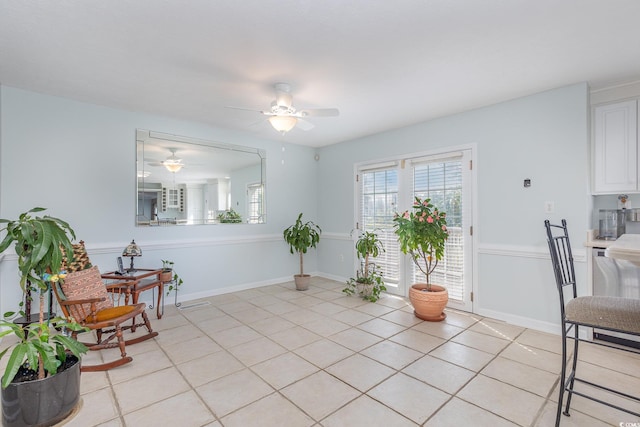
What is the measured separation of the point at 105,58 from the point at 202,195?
7.18ft

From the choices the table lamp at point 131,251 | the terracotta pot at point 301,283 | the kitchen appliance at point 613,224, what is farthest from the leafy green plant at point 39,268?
the kitchen appliance at point 613,224

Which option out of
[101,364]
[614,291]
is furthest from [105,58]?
[614,291]

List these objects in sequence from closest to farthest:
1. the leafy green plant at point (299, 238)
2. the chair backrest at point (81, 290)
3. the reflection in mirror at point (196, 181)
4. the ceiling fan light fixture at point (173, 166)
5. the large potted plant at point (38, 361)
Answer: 1. the large potted plant at point (38, 361)
2. the chair backrest at point (81, 290)
3. the reflection in mirror at point (196, 181)
4. the ceiling fan light fixture at point (173, 166)
5. the leafy green plant at point (299, 238)

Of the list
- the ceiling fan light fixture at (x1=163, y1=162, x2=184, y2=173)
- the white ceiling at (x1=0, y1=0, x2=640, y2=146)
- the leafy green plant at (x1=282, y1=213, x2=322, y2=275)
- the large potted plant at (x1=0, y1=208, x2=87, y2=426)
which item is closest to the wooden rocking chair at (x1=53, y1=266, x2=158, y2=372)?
the large potted plant at (x1=0, y1=208, x2=87, y2=426)

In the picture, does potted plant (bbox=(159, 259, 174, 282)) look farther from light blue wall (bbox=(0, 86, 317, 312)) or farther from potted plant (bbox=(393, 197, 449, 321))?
potted plant (bbox=(393, 197, 449, 321))

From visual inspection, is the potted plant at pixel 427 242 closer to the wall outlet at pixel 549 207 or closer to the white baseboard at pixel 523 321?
the white baseboard at pixel 523 321

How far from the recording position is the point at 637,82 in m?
2.82

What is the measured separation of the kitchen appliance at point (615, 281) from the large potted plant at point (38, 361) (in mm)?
4322

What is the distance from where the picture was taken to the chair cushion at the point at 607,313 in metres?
1.50

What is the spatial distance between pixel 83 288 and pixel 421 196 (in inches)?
157

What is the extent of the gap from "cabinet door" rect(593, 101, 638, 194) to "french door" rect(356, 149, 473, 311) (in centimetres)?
118

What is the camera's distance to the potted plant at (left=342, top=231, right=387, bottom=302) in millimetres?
4312

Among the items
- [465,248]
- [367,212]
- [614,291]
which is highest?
[367,212]

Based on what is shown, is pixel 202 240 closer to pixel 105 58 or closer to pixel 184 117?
pixel 184 117
